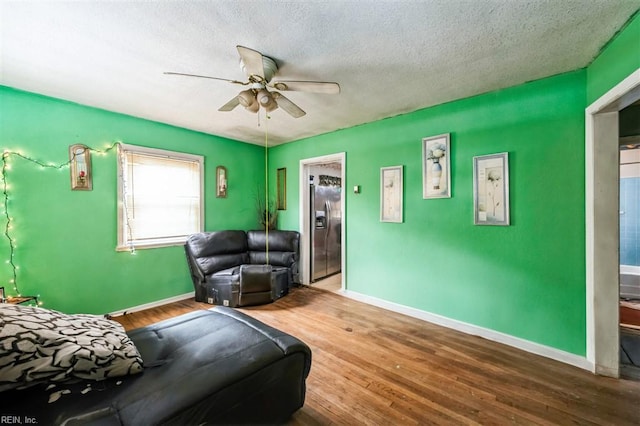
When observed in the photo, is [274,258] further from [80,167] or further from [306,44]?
[306,44]

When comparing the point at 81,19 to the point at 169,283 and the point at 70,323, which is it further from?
the point at 169,283

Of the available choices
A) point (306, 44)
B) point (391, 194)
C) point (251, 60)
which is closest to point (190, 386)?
point (251, 60)

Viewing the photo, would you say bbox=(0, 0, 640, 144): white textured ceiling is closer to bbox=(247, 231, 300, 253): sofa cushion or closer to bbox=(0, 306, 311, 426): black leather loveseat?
bbox=(0, 306, 311, 426): black leather loveseat

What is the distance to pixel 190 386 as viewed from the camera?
1.13m

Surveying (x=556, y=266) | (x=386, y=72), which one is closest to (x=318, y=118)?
(x=386, y=72)

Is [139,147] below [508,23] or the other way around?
below

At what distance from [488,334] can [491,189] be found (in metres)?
1.51

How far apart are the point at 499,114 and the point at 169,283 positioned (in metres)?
4.68

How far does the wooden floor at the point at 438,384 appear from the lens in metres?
1.61

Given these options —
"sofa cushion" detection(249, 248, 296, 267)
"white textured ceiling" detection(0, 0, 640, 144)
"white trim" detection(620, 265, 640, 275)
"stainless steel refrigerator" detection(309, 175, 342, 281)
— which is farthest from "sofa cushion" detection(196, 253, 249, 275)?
"white trim" detection(620, 265, 640, 275)

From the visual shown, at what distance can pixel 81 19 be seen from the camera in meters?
1.61

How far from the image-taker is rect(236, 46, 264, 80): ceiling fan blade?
1.61m

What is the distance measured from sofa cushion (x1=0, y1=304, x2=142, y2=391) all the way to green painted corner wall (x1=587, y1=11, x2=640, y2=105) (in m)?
3.34

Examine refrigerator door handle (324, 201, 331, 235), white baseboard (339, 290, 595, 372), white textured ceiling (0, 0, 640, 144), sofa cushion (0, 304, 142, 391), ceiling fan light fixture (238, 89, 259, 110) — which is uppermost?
white textured ceiling (0, 0, 640, 144)
